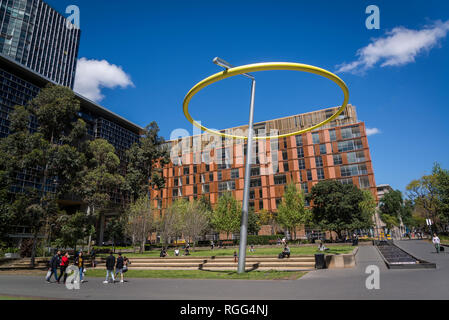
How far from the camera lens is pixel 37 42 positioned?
82.9 meters

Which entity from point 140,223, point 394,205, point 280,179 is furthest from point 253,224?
point 394,205

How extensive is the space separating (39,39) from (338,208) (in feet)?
308

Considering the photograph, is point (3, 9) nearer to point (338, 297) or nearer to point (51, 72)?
point (51, 72)

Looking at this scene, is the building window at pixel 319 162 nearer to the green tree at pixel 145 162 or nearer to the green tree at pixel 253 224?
the green tree at pixel 253 224

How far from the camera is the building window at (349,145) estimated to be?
63.0m

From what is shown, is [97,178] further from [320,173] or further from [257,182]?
[320,173]

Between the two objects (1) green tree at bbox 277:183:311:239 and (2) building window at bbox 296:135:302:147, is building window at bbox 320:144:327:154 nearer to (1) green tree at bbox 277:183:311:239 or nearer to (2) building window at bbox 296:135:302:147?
(2) building window at bbox 296:135:302:147

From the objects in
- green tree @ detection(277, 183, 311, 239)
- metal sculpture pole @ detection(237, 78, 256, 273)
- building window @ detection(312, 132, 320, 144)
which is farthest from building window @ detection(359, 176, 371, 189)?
metal sculpture pole @ detection(237, 78, 256, 273)

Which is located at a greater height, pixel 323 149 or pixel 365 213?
pixel 323 149

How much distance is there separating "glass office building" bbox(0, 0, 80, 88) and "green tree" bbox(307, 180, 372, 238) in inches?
2997

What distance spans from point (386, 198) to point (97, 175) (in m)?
90.4

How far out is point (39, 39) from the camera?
83812mm

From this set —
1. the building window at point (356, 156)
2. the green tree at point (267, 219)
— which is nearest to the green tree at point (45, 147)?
the green tree at point (267, 219)

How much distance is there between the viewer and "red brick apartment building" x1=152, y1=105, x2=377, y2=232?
63.4 m
